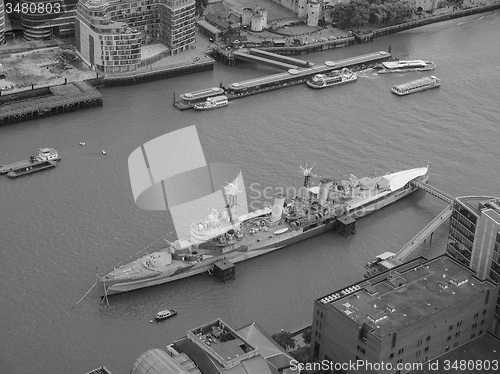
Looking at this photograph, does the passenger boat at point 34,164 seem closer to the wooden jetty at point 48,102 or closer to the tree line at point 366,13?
the wooden jetty at point 48,102

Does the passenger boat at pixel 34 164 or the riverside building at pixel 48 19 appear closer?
Answer: the passenger boat at pixel 34 164

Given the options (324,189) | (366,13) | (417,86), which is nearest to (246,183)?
(324,189)

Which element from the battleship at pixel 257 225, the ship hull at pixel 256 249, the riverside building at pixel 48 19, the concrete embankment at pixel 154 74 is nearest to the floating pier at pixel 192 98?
the concrete embankment at pixel 154 74

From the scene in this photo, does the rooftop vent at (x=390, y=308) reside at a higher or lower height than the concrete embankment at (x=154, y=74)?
lower

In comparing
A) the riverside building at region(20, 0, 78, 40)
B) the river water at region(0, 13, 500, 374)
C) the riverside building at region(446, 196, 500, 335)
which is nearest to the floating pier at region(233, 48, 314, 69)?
the river water at region(0, 13, 500, 374)

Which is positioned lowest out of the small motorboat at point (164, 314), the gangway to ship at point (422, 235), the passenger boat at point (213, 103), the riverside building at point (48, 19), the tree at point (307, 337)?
the small motorboat at point (164, 314)

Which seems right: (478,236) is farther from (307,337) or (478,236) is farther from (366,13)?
(366,13)
